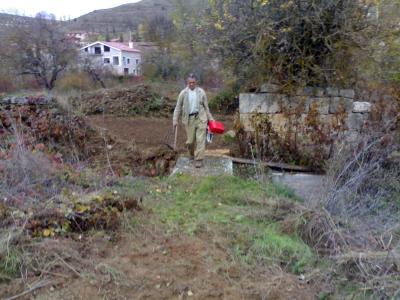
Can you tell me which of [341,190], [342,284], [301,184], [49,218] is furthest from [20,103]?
[342,284]

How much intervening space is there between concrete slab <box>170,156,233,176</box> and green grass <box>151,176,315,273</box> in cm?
33

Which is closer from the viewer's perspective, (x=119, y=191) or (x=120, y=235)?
(x=120, y=235)

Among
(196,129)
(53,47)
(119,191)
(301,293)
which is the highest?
(53,47)

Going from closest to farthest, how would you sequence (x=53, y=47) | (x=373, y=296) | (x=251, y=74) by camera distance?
(x=373, y=296) < (x=251, y=74) < (x=53, y=47)

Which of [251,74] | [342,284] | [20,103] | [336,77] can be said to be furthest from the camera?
[20,103]

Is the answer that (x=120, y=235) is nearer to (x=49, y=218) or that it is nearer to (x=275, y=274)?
(x=49, y=218)

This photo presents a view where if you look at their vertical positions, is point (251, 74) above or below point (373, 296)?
above

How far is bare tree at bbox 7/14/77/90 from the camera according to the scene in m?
22.8

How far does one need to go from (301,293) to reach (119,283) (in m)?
1.57

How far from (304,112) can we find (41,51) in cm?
1979

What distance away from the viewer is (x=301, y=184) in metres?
6.43

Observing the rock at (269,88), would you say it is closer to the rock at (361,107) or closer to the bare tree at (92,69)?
the rock at (361,107)

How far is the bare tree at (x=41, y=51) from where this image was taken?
22.8 m

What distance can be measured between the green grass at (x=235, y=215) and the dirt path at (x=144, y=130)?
3.02m
